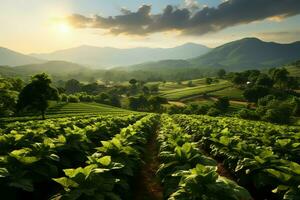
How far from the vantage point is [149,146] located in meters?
25.5

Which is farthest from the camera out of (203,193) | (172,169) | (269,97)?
(269,97)

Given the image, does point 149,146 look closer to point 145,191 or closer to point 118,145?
point 145,191

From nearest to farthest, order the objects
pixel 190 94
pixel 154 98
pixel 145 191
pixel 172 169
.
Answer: pixel 172 169
pixel 145 191
pixel 154 98
pixel 190 94

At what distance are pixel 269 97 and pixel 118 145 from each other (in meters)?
110

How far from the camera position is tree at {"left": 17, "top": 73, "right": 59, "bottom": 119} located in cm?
5738

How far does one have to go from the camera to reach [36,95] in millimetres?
57625

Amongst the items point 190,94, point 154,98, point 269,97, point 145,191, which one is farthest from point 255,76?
point 145,191

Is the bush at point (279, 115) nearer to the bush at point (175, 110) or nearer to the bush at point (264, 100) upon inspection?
the bush at point (264, 100)

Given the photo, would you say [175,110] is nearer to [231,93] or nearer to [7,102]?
[231,93]

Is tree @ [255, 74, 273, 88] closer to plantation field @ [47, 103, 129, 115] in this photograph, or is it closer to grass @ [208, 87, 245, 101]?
grass @ [208, 87, 245, 101]

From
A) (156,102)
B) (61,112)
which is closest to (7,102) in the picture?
(61,112)

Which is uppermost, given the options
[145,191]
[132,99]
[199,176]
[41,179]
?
[199,176]

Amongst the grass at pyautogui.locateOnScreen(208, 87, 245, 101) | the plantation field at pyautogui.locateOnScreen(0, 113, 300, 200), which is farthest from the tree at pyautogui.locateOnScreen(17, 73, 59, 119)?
the grass at pyautogui.locateOnScreen(208, 87, 245, 101)

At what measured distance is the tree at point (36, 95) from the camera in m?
57.4
